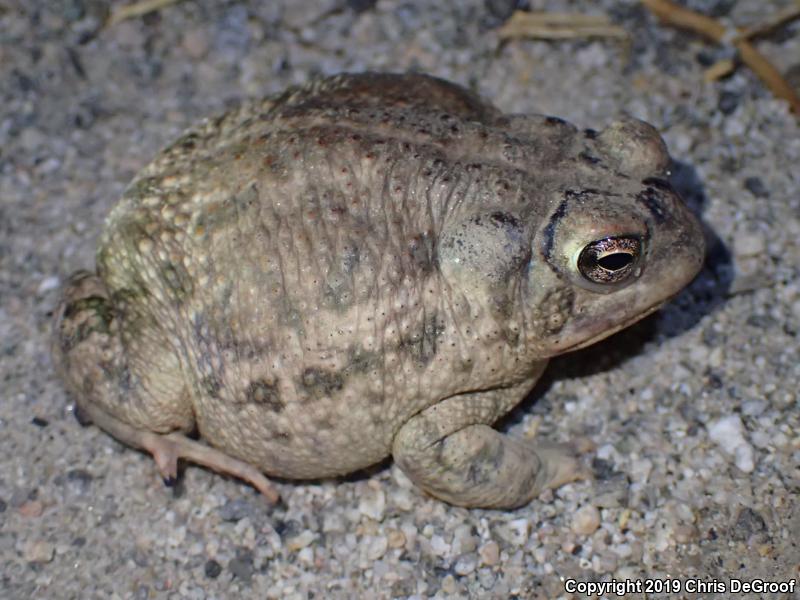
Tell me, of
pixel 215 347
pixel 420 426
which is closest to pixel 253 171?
pixel 215 347

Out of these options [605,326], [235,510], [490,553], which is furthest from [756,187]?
[235,510]

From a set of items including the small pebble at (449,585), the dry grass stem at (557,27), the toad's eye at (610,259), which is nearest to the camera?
the toad's eye at (610,259)

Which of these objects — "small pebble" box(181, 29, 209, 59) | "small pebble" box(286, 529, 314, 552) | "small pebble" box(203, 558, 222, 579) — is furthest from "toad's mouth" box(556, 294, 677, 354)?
"small pebble" box(181, 29, 209, 59)

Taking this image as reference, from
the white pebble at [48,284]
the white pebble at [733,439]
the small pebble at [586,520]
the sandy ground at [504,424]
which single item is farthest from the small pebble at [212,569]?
the white pebble at [733,439]

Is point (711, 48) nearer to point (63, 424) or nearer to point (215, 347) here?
point (215, 347)

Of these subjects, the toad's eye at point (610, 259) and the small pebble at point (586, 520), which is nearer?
the toad's eye at point (610, 259)

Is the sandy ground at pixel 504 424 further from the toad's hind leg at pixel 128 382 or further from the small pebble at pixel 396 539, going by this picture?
the toad's hind leg at pixel 128 382

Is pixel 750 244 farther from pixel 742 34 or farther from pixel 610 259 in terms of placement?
pixel 610 259

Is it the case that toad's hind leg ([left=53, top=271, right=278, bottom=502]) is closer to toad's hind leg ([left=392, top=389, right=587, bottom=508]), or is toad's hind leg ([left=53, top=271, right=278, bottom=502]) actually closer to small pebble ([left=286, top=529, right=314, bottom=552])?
small pebble ([left=286, top=529, right=314, bottom=552])
